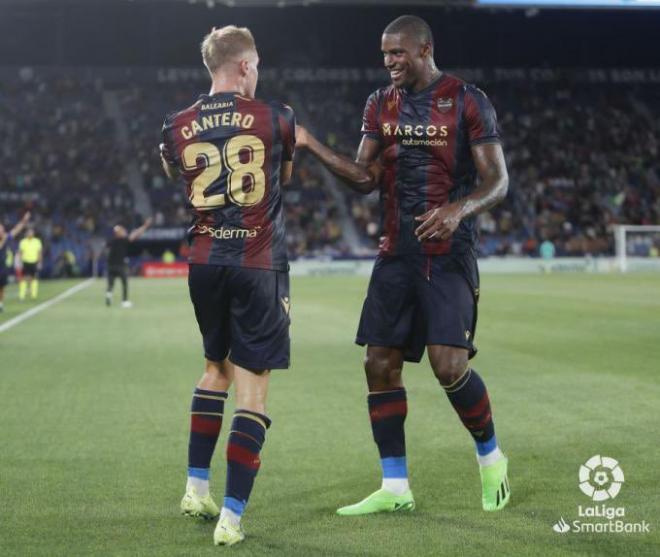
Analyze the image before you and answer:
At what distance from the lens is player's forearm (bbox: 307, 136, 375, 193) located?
16.0ft

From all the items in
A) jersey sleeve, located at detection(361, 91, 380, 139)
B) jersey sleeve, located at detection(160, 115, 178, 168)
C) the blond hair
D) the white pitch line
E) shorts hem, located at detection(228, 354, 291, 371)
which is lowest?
the white pitch line

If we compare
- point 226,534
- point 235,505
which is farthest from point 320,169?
point 226,534

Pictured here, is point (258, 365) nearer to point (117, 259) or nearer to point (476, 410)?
point (476, 410)

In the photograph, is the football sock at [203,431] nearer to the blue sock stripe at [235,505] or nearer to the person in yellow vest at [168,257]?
the blue sock stripe at [235,505]

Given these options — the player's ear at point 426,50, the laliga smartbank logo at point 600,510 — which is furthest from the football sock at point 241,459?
the player's ear at point 426,50

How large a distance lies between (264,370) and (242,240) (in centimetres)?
59

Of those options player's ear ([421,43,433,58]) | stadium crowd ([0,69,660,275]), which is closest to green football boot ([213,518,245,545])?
player's ear ([421,43,433,58])

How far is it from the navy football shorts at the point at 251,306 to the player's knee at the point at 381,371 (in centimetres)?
68

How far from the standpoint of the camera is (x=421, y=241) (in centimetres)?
520

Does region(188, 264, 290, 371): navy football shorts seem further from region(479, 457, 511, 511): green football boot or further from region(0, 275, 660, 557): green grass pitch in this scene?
region(479, 457, 511, 511): green football boot

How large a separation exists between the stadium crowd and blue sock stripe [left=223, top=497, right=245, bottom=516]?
39067 millimetres

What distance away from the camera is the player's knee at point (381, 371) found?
17.3ft

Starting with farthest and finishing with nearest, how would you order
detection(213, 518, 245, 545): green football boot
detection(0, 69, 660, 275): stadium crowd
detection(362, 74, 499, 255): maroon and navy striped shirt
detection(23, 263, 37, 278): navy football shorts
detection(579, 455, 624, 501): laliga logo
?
detection(0, 69, 660, 275): stadium crowd < detection(23, 263, 37, 278): navy football shorts < detection(579, 455, 624, 501): laliga logo < detection(362, 74, 499, 255): maroon and navy striped shirt < detection(213, 518, 245, 545): green football boot

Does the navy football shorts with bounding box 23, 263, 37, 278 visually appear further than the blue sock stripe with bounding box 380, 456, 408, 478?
Yes
